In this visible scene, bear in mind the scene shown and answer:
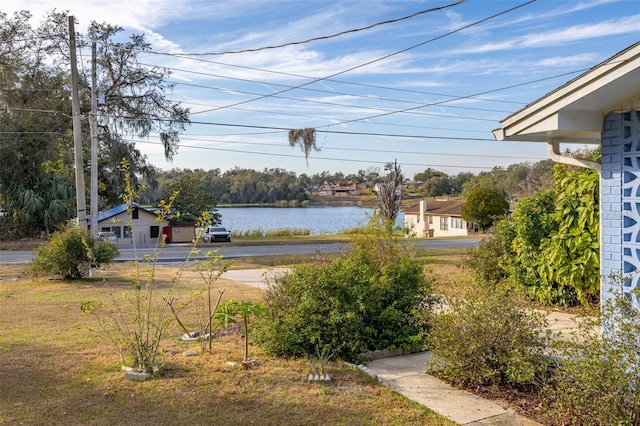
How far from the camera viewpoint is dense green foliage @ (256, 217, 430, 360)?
243 inches

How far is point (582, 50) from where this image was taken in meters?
13.0

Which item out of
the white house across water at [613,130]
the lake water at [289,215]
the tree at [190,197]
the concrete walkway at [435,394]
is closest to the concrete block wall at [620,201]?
the white house across water at [613,130]

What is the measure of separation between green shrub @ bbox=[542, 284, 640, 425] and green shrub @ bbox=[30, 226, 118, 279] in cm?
1113

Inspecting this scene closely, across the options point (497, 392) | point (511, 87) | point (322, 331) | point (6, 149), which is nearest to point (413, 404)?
point (497, 392)

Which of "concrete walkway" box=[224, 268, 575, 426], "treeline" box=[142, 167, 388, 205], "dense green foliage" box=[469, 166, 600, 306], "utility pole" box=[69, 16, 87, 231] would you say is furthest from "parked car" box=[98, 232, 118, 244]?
Answer: "treeline" box=[142, 167, 388, 205]

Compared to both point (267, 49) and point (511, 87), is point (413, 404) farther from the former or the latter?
point (511, 87)

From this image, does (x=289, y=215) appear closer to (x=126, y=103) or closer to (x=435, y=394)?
(x=126, y=103)

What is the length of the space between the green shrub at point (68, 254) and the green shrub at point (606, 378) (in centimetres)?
1113

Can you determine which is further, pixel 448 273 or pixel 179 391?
pixel 448 273

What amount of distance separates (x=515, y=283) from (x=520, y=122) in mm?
5009

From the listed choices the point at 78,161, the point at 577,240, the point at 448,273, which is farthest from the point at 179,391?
the point at 78,161

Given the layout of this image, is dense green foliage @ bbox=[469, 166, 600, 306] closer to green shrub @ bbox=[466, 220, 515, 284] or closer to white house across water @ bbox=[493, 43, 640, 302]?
green shrub @ bbox=[466, 220, 515, 284]

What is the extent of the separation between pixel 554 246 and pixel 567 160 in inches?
141

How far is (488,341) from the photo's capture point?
5137 mm
